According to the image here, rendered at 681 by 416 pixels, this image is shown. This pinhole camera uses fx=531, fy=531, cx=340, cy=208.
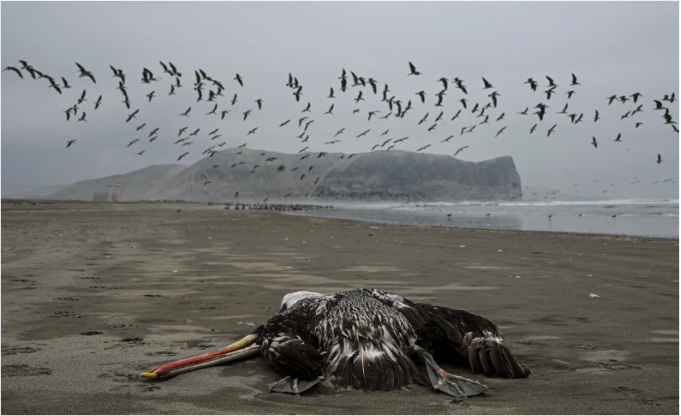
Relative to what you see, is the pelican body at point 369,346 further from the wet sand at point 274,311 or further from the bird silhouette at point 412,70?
the bird silhouette at point 412,70

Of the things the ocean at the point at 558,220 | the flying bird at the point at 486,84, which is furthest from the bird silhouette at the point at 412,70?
the ocean at the point at 558,220

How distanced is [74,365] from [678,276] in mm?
12112

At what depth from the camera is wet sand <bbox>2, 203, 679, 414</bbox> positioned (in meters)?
4.02

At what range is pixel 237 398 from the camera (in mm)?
4051

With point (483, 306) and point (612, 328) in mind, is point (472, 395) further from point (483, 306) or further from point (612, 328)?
point (483, 306)

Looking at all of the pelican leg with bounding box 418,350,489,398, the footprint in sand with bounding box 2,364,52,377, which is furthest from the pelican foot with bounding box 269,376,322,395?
the footprint in sand with bounding box 2,364,52,377

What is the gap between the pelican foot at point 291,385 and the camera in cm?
416

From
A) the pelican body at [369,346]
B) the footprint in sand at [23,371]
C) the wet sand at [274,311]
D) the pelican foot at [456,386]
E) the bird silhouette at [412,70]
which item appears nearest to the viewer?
the wet sand at [274,311]

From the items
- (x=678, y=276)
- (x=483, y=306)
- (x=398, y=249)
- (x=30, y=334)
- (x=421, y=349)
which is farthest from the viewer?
(x=398, y=249)

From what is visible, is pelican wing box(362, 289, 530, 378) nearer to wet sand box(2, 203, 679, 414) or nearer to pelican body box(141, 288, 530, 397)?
pelican body box(141, 288, 530, 397)

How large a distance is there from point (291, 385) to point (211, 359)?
3.18 ft

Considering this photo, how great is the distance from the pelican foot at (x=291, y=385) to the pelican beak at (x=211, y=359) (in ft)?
2.73

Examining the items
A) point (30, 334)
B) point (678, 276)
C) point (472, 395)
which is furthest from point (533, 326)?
point (678, 276)

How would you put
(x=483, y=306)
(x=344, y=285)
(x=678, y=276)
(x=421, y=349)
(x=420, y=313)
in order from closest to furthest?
(x=421, y=349), (x=420, y=313), (x=483, y=306), (x=344, y=285), (x=678, y=276)
